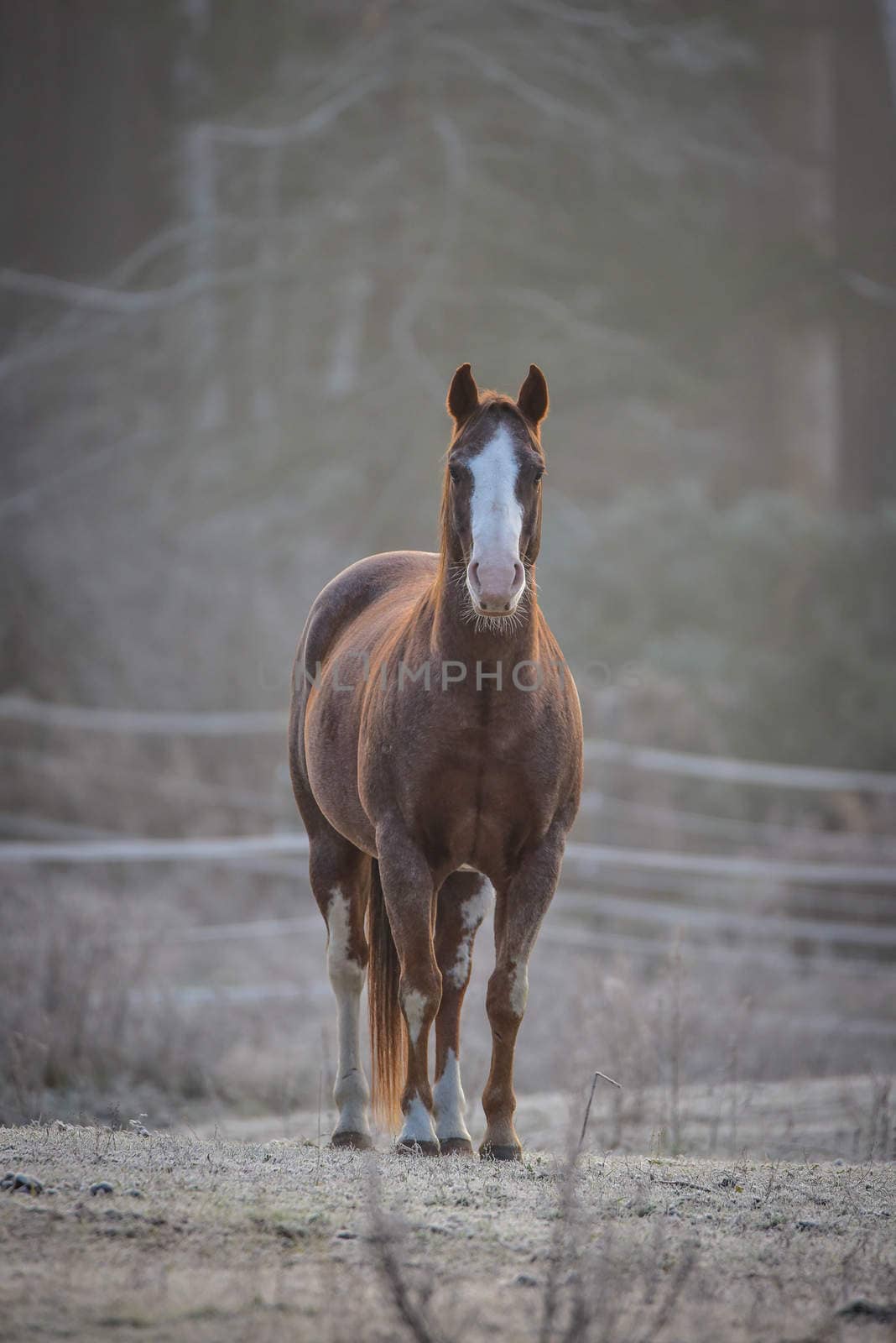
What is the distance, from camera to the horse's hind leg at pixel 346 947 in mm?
4656

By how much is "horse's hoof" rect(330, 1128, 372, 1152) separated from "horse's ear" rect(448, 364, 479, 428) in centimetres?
210

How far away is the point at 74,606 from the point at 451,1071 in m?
13.6

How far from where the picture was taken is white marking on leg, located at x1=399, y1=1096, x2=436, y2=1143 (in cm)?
407

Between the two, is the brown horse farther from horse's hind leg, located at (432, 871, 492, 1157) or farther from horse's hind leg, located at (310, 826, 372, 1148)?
horse's hind leg, located at (310, 826, 372, 1148)

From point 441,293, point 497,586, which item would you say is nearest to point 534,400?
point 497,586

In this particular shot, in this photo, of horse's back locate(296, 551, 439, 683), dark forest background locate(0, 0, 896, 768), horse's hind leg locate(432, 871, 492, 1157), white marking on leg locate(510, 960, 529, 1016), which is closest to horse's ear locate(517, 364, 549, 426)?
horse's back locate(296, 551, 439, 683)

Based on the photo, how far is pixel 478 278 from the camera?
21359mm

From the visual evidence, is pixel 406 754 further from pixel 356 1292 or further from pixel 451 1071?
pixel 356 1292

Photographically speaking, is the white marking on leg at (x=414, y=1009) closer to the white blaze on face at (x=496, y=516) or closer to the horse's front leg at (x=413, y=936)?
the horse's front leg at (x=413, y=936)

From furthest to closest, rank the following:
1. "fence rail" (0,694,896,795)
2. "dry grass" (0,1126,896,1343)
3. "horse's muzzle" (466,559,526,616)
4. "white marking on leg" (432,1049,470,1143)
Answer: "fence rail" (0,694,896,795), "white marking on leg" (432,1049,470,1143), "horse's muzzle" (466,559,526,616), "dry grass" (0,1126,896,1343)

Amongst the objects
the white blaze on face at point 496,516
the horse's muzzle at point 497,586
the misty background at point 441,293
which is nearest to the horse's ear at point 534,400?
the white blaze on face at point 496,516

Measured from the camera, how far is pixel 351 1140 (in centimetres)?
454

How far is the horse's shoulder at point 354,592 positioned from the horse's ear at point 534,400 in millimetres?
1056

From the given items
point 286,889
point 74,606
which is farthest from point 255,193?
point 286,889
